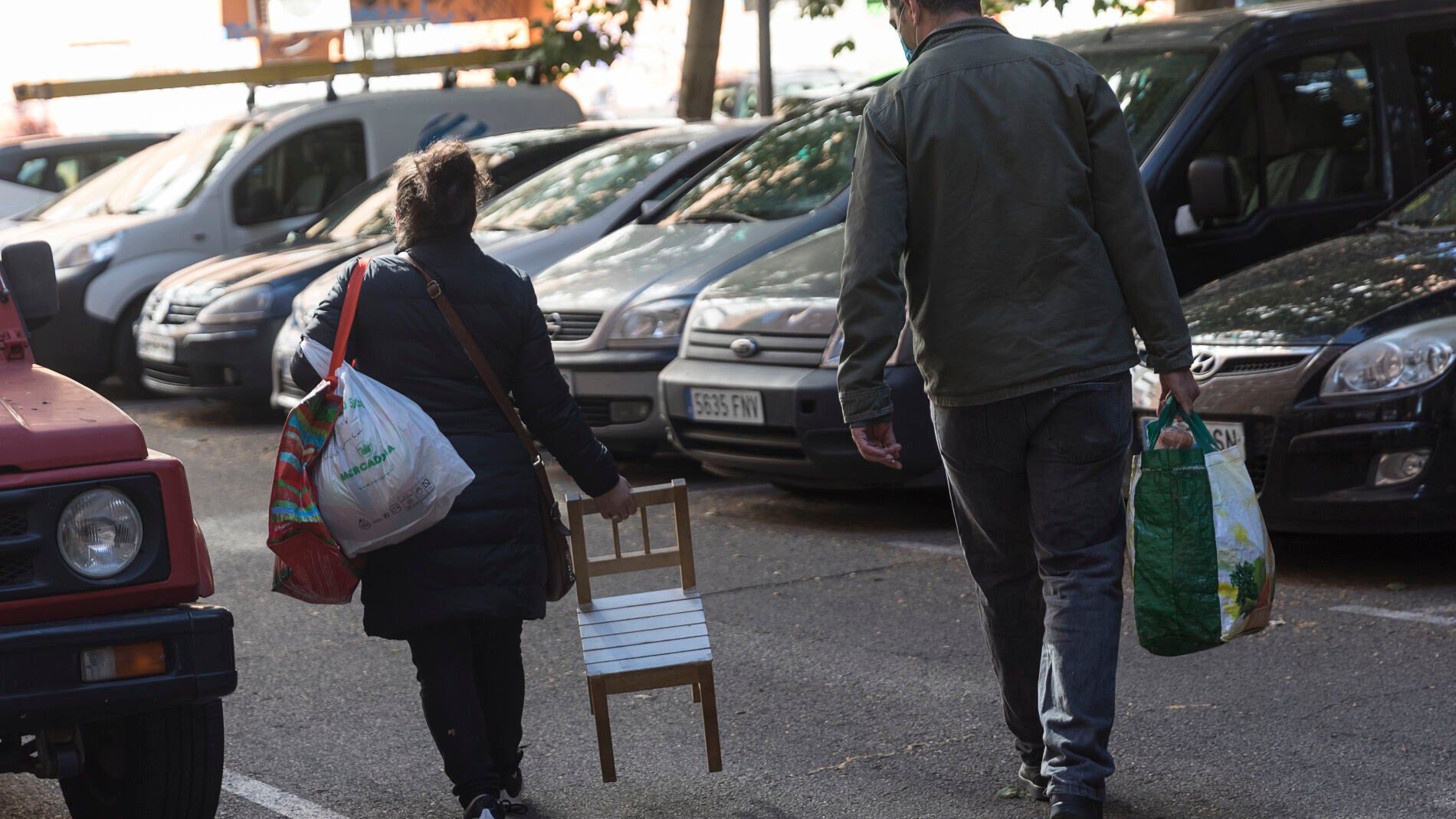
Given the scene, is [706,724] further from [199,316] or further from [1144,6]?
[1144,6]

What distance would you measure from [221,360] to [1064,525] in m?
7.98

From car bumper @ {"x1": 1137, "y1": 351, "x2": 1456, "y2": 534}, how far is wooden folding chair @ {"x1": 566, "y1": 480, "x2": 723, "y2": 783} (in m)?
2.40

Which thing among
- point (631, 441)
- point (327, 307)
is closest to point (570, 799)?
point (327, 307)

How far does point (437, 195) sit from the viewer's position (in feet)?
12.7

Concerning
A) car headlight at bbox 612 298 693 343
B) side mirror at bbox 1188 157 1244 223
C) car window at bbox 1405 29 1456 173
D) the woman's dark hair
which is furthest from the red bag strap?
car window at bbox 1405 29 1456 173

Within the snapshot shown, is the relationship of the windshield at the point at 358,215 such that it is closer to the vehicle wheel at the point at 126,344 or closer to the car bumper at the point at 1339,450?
the vehicle wheel at the point at 126,344

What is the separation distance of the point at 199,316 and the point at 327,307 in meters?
7.35

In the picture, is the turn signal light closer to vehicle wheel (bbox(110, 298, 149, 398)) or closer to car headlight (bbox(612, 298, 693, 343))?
car headlight (bbox(612, 298, 693, 343))

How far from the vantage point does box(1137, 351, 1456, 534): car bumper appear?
18.3ft

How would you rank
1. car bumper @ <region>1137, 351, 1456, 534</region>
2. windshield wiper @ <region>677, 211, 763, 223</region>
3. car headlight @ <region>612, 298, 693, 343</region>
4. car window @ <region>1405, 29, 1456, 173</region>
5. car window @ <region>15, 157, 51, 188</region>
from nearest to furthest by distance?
car bumper @ <region>1137, 351, 1456, 534</region> → car window @ <region>1405, 29, 1456, 173</region> → car headlight @ <region>612, 298, 693, 343</region> → windshield wiper @ <region>677, 211, 763, 223</region> → car window @ <region>15, 157, 51, 188</region>

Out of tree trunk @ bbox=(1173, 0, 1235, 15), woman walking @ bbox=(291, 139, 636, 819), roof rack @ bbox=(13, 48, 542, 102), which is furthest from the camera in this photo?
roof rack @ bbox=(13, 48, 542, 102)

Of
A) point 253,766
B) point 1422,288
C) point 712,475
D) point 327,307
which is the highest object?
point 327,307

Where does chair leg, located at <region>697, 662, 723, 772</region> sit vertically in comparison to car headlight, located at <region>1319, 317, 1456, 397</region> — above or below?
below

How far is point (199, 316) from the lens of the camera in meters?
10.8
